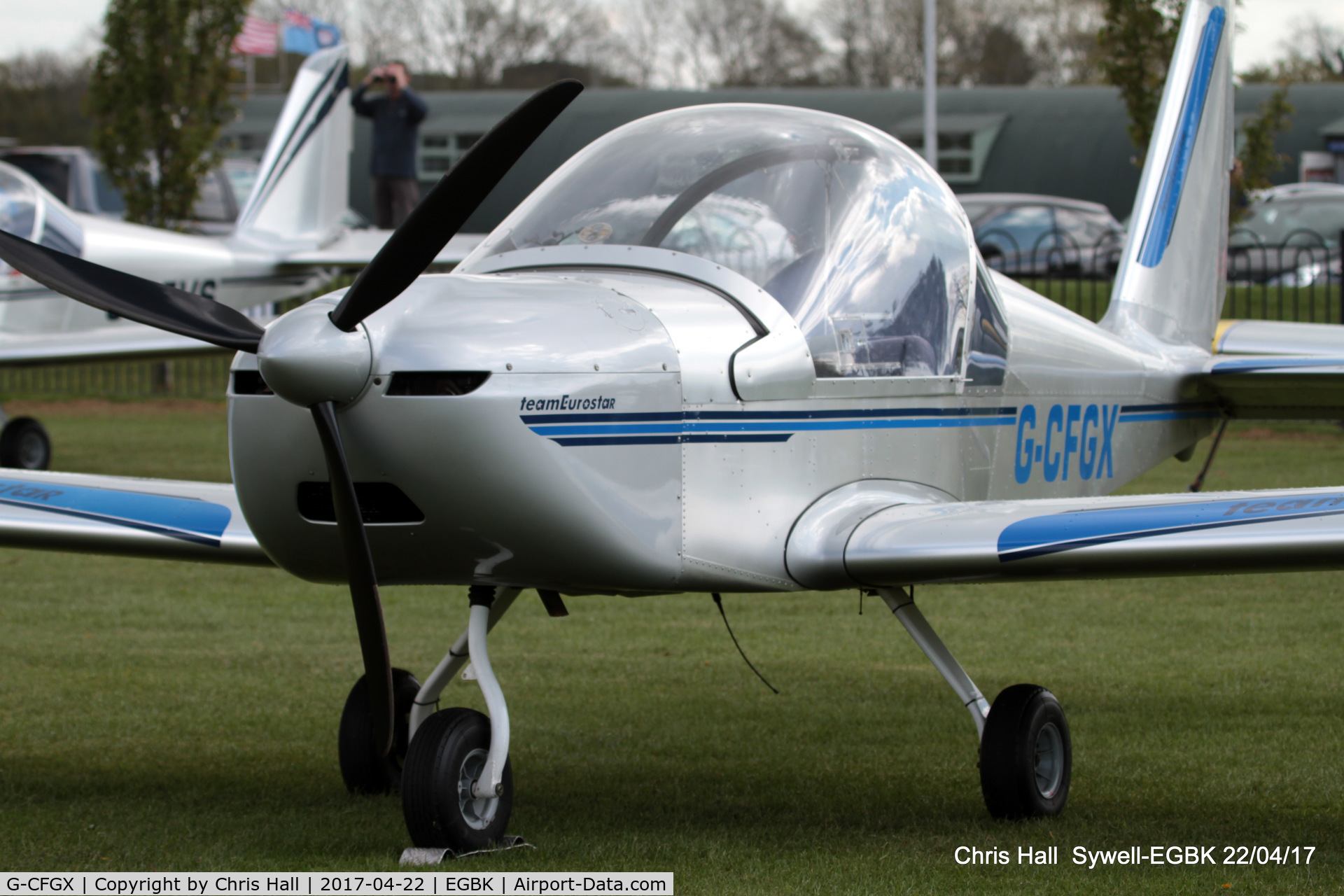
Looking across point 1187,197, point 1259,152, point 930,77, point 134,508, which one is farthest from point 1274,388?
point 930,77

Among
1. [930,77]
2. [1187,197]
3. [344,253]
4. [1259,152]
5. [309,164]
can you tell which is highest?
[930,77]

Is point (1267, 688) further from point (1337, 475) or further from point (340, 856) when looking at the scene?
point (1337, 475)

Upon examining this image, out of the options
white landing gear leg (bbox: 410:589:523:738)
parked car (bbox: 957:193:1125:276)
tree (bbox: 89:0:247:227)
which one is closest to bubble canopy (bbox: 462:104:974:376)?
white landing gear leg (bbox: 410:589:523:738)

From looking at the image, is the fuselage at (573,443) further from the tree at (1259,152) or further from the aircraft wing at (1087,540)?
the tree at (1259,152)

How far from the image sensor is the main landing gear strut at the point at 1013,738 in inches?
184

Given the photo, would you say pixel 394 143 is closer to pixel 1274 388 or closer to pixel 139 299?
pixel 1274 388

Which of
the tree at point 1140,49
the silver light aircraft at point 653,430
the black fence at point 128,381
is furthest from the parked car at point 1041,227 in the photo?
the silver light aircraft at point 653,430

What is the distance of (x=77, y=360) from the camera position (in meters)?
13.7

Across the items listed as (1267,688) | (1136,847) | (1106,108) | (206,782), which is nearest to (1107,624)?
(1267,688)

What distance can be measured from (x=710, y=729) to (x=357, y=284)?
9.90 feet

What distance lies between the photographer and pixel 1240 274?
919 inches

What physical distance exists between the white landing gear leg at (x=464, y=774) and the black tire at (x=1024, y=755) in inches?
57.9

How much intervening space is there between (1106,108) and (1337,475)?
22814mm

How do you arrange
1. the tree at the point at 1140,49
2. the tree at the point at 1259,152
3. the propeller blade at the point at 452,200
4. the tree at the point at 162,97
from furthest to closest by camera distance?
the tree at the point at 162,97 → the tree at the point at 1259,152 → the tree at the point at 1140,49 → the propeller blade at the point at 452,200
